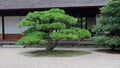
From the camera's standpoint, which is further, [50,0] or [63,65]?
[50,0]

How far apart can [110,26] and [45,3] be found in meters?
6.52

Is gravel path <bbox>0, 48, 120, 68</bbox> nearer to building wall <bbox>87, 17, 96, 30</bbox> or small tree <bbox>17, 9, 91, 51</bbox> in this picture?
small tree <bbox>17, 9, 91, 51</bbox>

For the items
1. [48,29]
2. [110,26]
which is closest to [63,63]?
[48,29]

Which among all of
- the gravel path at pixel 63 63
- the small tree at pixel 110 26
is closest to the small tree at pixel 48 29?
the small tree at pixel 110 26

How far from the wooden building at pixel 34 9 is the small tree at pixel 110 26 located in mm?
2387

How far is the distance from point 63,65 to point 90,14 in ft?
35.8

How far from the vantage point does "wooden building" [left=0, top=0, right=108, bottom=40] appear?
66.0 feet

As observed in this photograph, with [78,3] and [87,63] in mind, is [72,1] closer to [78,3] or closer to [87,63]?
[78,3]

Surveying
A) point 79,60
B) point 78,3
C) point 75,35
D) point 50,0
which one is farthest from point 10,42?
point 79,60

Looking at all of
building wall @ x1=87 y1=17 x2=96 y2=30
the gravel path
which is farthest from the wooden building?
the gravel path

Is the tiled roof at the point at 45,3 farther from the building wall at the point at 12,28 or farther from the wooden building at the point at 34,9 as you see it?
the building wall at the point at 12,28

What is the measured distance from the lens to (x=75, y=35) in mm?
15688

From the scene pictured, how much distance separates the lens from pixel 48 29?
16188mm

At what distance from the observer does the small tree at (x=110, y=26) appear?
54.0 feet
